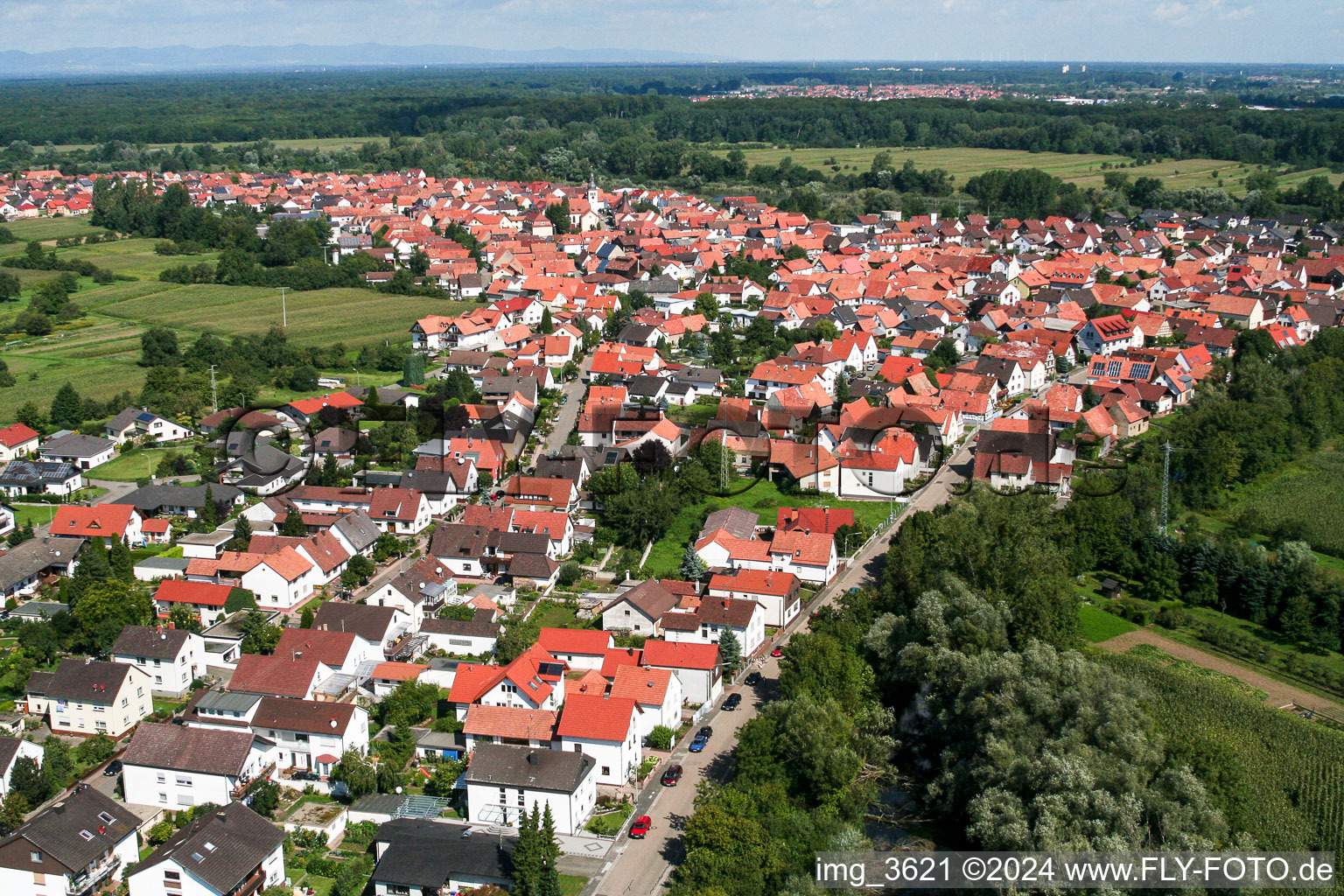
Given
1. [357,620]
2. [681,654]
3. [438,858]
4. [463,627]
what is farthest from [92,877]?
[681,654]

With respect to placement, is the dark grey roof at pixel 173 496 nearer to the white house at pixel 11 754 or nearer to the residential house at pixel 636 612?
the white house at pixel 11 754

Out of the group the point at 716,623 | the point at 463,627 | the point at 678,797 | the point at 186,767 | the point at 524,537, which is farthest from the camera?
the point at 524,537

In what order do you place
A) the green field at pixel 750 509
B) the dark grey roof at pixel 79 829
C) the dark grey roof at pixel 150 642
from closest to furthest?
1. the dark grey roof at pixel 79 829
2. the dark grey roof at pixel 150 642
3. the green field at pixel 750 509

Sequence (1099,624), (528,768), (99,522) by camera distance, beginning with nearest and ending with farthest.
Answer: (528,768)
(1099,624)
(99,522)

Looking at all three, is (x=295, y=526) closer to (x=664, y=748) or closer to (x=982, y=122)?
(x=664, y=748)

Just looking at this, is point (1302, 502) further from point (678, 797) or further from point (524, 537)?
point (678, 797)

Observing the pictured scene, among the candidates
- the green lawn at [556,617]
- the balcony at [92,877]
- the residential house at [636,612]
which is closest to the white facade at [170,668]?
the balcony at [92,877]

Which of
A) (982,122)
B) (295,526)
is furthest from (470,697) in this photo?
(982,122)

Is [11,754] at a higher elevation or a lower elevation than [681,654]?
lower
